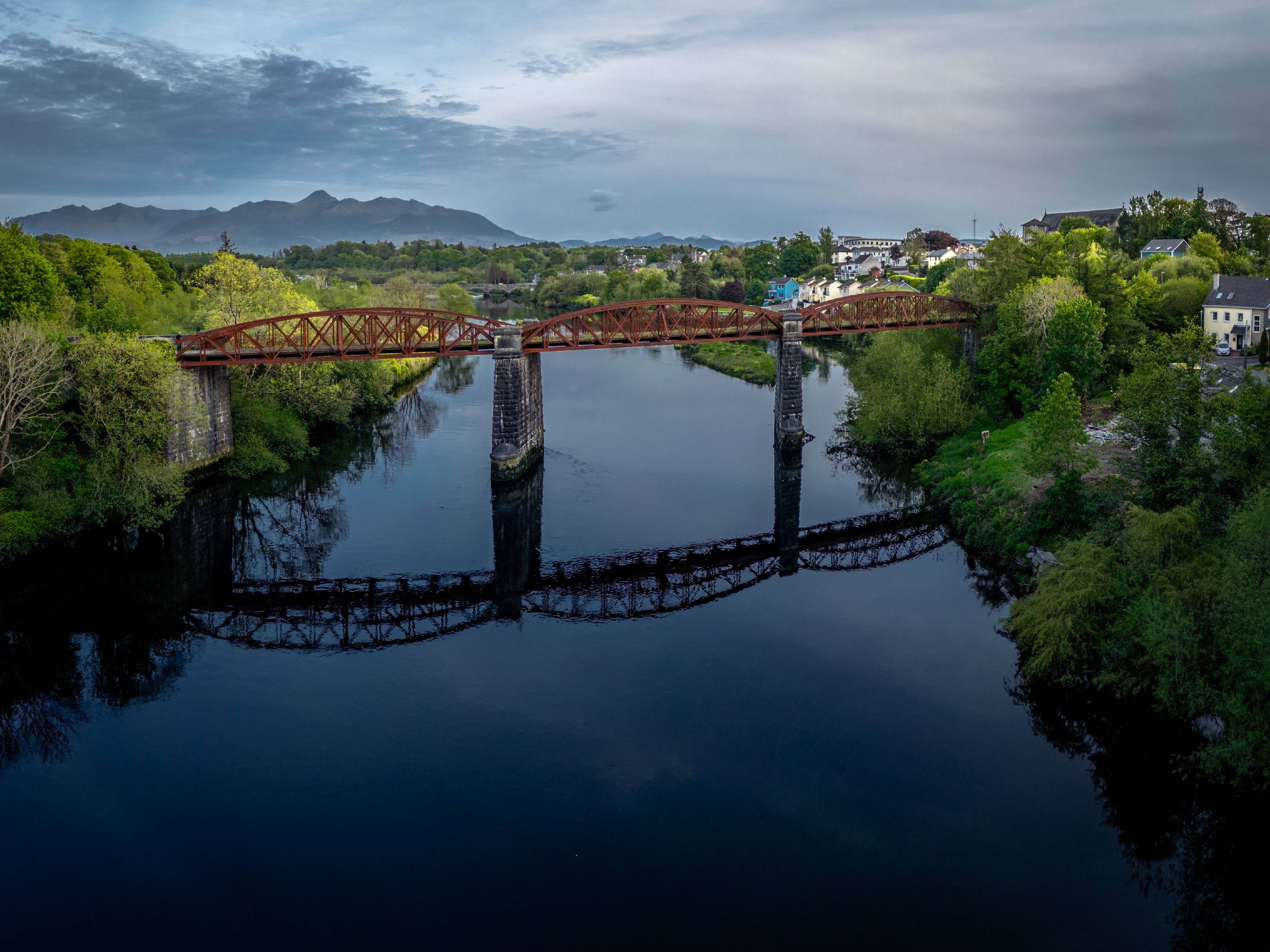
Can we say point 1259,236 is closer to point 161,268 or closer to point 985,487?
point 985,487

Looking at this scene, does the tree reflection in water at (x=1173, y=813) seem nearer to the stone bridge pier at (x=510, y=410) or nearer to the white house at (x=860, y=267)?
the stone bridge pier at (x=510, y=410)

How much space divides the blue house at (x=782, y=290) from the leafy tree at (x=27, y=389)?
374 ft

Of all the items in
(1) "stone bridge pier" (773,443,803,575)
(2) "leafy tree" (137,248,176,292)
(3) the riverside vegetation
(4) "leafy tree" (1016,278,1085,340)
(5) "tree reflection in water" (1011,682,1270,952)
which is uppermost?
(2) "leafy tree" (137,248,176,292)

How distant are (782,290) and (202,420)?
116 metres

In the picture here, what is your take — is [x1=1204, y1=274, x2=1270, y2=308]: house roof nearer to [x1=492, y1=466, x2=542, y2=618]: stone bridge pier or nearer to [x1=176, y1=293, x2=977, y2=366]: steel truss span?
[x1=176, y1=293, x2=977, y2=366]: steel truss span

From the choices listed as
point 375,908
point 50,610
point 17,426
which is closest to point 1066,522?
point 375,908

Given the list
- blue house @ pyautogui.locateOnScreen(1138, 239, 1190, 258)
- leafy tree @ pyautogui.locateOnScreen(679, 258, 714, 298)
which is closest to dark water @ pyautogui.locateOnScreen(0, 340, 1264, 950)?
blue house @ pyautogui.locateOnScreen(1138, 239, 1190, 258)

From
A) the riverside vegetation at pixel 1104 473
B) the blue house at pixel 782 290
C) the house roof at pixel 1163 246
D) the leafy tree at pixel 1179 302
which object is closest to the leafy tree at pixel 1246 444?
the riverside vegetation at pixel 1104 473

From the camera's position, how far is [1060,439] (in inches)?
1330

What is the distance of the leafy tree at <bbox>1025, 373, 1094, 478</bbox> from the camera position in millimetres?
33625

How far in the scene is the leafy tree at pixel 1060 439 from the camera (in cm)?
3362

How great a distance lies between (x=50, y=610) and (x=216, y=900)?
18514 mm

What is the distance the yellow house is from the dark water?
3769 centimetres

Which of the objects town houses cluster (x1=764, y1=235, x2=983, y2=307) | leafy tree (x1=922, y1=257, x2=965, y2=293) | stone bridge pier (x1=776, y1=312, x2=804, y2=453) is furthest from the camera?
town houses cluster (x1=764, y1=235, x2=983, y2=307)
